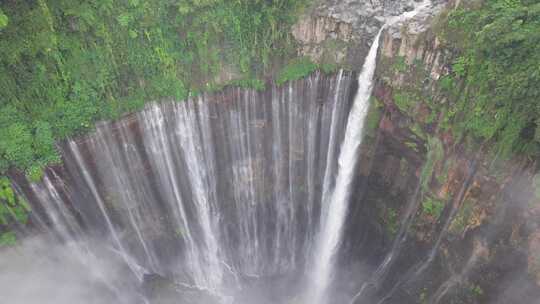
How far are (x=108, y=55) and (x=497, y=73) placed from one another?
1048 centimetres

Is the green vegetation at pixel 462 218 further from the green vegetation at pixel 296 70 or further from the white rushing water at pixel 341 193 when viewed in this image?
the green vegetation at pixel 296 70

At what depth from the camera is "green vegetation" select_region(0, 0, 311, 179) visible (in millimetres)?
9733

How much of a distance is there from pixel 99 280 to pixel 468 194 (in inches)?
486

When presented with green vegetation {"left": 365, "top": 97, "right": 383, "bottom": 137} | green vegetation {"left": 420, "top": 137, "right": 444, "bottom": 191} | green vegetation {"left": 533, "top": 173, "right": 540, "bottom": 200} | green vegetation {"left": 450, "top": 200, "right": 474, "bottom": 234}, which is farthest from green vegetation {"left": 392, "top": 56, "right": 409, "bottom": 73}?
green vegetation {"left": 533, "top": 173, "right": 540, "bottom": 200}

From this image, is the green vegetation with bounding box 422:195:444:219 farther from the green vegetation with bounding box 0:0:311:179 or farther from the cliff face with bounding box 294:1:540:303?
the green vegetation with bounding box 0:0:311:179

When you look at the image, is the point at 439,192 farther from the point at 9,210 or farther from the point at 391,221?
the point at 9,210

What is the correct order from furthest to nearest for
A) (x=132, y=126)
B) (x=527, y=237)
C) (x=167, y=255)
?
(x=167, y=255) → (x=132, y=126) → (x=527, y=237)

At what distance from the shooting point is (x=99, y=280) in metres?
12.8

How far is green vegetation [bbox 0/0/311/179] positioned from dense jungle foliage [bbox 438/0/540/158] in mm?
5162

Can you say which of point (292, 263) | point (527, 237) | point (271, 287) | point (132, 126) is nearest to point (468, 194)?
point (527, 237)

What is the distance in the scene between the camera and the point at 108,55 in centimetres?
1069

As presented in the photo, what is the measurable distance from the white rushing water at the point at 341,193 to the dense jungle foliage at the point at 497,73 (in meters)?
2.43

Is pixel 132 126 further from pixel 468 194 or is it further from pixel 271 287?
pixel 468 194

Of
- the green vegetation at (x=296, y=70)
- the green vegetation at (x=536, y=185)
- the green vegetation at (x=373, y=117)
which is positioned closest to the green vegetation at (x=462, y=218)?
the green vegetation at (x=536, y=185)
